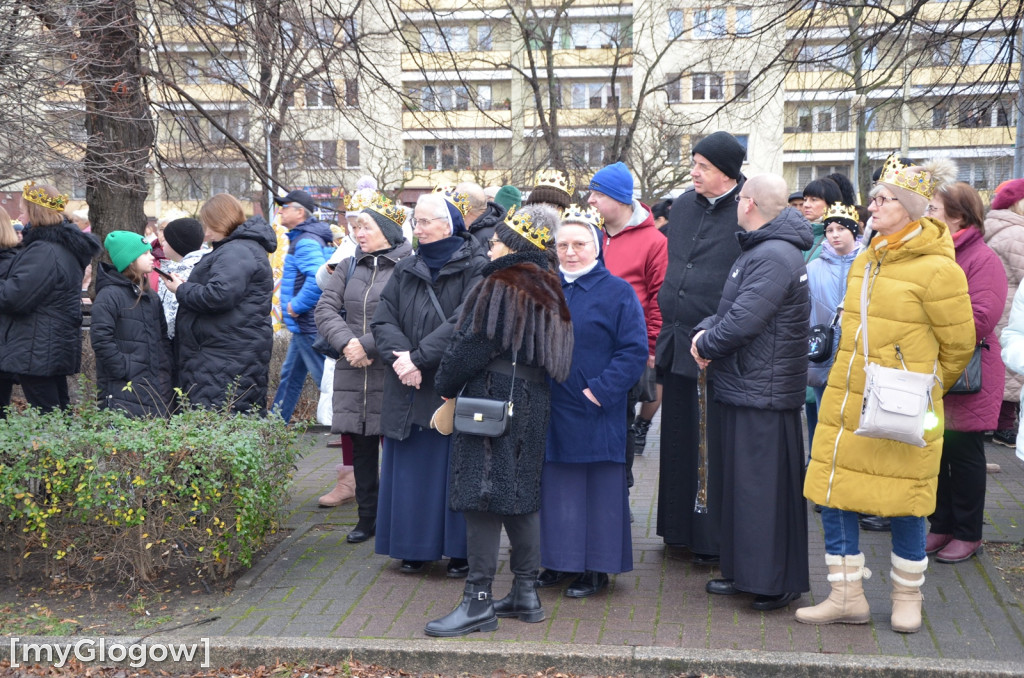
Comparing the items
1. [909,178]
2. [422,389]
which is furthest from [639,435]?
[909,178]

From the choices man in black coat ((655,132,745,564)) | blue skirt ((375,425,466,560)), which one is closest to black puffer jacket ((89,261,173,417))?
blue skirt ((375,425,466,560))

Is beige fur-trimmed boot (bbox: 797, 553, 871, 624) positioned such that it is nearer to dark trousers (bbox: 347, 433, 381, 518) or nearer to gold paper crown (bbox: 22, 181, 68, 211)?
dark trousers (bbox: 347, 433, 381, 518)

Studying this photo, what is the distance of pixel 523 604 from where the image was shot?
5.06 meters

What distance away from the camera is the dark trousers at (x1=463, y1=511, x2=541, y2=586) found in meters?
4.96

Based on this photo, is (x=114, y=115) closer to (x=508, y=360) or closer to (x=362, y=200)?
(x=362, y=200)

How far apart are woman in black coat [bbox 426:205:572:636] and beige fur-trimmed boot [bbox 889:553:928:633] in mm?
1661

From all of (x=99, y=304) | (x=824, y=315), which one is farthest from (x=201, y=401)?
(x=824, y=315)

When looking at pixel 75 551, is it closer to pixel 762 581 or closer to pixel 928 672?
pixel 762 581

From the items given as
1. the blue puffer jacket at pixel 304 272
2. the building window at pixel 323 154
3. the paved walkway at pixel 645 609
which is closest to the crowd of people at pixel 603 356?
the paved walkway at pixel 645 609

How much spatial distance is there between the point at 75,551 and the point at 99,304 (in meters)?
1.66

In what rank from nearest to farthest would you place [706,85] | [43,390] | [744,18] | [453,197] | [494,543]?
[494,543] < [453,197] < [43,390] < [744,18] < [706,85]

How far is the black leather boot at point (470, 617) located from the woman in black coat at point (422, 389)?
2.66ft

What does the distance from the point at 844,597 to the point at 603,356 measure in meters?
1.59

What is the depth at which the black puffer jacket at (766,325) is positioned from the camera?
16.3 ft
